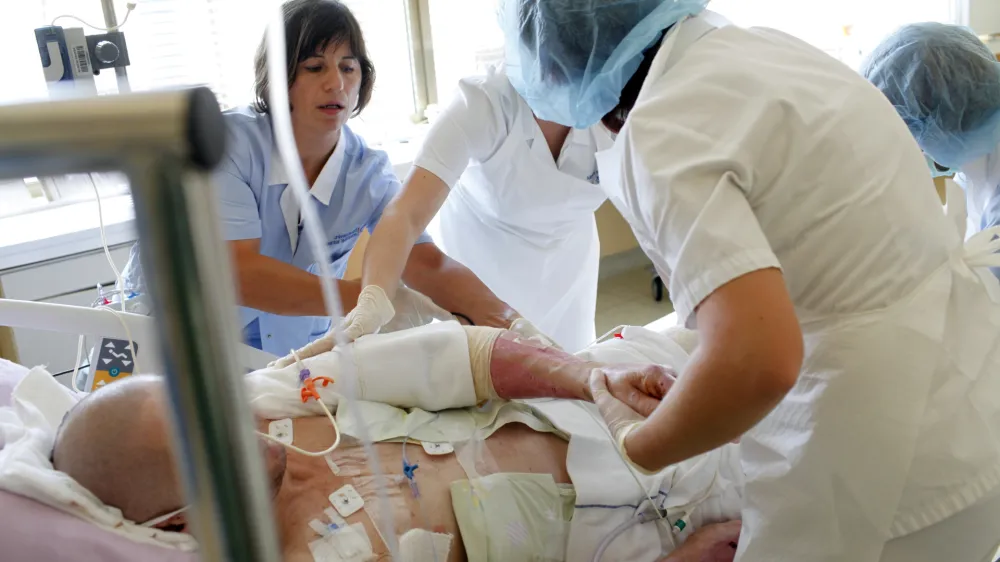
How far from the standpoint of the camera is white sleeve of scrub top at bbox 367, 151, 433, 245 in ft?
6.97

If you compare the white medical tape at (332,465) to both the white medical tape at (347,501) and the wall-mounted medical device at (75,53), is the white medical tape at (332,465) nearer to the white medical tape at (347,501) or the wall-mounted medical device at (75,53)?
the white medical tape at (347,501)

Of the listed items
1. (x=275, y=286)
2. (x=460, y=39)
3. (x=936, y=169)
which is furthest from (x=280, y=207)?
(x=460, y=39)

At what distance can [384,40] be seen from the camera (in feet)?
11.9

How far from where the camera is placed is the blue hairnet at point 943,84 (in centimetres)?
168

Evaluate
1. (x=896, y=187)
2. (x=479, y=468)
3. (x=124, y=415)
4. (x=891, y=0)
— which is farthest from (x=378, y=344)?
(x=891, y=0)

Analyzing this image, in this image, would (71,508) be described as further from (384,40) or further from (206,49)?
(384,40)

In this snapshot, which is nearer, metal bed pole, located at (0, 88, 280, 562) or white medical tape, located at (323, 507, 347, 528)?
metal bed pole, located at (0, 88, 280, 562)

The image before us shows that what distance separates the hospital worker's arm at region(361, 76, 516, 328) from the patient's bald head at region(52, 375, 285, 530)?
0.63m

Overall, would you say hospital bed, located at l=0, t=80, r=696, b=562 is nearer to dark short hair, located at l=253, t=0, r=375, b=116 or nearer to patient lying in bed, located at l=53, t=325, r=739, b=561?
patient lying in bed, located at l=53, t=325, r=739, b=561

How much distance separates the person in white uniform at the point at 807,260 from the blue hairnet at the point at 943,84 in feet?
2.07

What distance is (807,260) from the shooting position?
105cm

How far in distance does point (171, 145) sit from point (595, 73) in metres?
0.83

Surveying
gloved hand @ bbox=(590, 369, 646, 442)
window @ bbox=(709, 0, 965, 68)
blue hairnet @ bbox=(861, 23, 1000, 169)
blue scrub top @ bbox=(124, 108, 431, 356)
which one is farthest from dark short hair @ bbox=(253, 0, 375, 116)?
window @ bbox=(709, 0, 965, 68)

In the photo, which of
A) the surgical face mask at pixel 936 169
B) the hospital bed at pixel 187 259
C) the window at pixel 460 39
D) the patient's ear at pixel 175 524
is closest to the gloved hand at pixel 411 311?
the patient's ear at pixel 175 524
